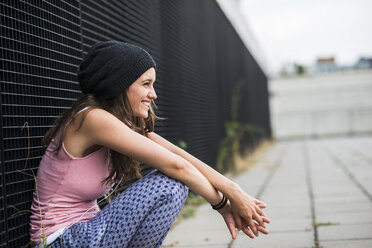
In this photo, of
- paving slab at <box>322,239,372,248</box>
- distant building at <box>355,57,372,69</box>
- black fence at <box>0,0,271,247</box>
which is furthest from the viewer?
distant building at <box>355,57,372,69</box>

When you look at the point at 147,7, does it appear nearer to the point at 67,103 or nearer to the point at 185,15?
the point at 185,15

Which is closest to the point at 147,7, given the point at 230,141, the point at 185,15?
the point at 185,15

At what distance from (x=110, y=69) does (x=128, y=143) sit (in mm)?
302

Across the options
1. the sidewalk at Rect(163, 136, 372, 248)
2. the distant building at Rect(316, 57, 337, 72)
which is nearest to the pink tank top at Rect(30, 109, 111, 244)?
the sidewalk at Rect(163, 136, 372, 248)

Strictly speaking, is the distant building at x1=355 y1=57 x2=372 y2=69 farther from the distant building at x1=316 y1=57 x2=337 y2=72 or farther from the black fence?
the black fence

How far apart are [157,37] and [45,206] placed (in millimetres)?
3082

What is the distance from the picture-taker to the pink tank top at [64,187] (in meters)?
2.15

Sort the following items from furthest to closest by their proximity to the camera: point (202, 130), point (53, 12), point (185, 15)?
point (202, 130), point (185, 15), point (53, 12)

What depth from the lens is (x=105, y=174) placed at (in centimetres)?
227

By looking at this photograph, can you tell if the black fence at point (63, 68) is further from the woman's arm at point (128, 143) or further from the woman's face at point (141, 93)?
the woman's face at point (141, 93)

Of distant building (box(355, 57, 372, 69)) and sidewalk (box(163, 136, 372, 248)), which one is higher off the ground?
distant building (box(355, 57, 372, 69))

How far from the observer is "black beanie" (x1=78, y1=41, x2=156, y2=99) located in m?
2.15

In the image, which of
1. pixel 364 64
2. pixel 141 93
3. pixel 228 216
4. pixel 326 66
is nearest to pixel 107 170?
pixel 141 93

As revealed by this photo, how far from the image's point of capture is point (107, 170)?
229 cm
